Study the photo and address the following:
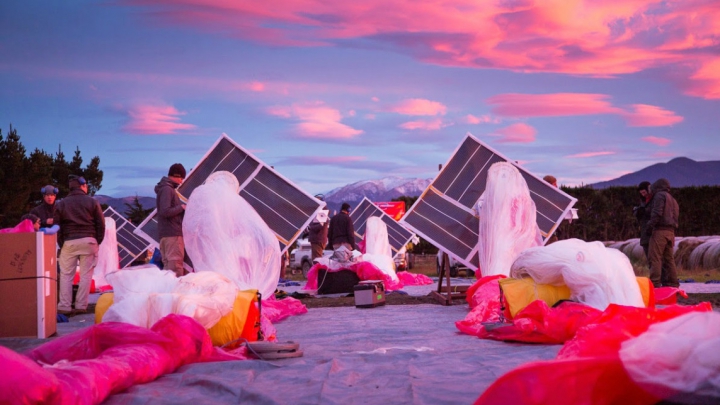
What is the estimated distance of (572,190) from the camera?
31.8 metres

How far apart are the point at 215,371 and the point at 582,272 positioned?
3.78 metres

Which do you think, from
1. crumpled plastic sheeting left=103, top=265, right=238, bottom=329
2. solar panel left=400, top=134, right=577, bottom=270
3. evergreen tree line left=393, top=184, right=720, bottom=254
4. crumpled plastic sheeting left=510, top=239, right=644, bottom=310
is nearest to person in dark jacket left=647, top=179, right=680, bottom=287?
solar panel left=400, top=134, right=577, bottom=270

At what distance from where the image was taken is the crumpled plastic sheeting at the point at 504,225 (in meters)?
11.7

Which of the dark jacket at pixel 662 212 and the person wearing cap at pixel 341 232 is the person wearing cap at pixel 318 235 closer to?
the person wearing cap at pixel 341 232

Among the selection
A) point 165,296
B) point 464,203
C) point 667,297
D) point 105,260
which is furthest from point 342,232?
point 165,296

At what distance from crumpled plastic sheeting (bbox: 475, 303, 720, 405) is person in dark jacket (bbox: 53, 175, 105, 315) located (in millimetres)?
9222

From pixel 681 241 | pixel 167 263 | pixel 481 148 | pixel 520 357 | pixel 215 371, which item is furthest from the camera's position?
pixel 681 241

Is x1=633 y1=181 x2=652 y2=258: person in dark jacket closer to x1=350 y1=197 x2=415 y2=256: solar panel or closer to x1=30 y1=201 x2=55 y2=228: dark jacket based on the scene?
x1=30 y1=201 x2=55 y2=228: dark jacket

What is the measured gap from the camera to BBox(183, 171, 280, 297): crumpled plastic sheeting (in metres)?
10.0

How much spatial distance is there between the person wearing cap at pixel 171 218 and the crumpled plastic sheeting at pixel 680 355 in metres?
8.84

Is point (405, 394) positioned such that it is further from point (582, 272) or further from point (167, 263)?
point (167, 263)

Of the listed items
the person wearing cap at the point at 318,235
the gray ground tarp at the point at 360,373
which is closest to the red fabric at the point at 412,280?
the person wearing cap at the point at 318,235

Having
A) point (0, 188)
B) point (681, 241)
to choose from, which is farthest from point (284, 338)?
point (0, 188)

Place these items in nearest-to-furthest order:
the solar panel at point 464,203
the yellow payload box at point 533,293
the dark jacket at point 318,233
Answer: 1. the yellow payload box at point 533,293
2. the solar panel at point 464,203
3. the dark jacket at point 318,233
